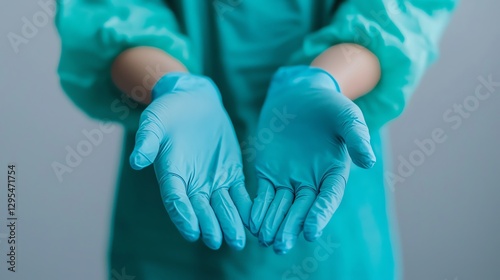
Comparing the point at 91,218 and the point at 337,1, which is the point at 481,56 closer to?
the point at 337,1

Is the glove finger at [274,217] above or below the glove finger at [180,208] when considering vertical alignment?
below

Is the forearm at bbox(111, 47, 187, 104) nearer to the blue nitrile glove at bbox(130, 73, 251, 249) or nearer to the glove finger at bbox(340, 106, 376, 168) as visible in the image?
the blue nitrile glove at bbox(130, 73, 251, 249)

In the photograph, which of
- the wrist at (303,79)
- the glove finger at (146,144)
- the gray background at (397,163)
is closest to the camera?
the glove finger at (146,144)

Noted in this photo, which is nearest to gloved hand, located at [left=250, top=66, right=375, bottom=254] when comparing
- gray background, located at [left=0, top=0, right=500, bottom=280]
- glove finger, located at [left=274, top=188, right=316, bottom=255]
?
glove finger, located at [left=274, top=188, right=316, bottom=255]

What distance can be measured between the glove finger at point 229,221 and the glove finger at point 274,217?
18mm

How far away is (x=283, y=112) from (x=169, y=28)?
0.50 ft

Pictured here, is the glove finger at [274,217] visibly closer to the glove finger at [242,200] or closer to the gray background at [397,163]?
the glove finger at [242,200]

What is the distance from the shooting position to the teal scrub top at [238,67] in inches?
26.4

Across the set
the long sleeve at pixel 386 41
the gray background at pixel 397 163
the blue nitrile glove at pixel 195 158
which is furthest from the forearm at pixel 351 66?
the gray background at pixel 397 163

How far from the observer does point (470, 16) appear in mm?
1319

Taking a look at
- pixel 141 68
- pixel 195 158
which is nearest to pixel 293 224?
pixel 195 158

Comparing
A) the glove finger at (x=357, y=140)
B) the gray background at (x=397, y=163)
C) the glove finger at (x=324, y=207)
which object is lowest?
the gray background at (x=397, y=163)

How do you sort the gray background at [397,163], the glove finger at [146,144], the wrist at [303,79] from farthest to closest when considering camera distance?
the gray background at [397,163] < the wrist at [303,79] < the glove finger at [146,144]

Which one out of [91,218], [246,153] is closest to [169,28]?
[246,153]
